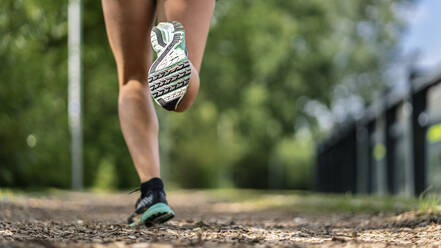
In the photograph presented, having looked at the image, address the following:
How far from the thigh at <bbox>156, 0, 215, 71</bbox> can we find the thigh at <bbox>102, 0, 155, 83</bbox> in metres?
0.09

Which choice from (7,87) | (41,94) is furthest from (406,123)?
(41,94)

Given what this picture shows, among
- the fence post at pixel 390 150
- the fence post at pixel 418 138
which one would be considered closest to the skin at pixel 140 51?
the fence post at pixel 418 138

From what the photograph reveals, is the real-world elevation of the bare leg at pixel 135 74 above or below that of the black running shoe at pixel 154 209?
above

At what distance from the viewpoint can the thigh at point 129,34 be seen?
266 centimetres

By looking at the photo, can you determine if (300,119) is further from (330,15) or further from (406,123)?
(406,123)

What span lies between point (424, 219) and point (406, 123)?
3464 mm

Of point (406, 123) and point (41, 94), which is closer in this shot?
point (406, 123)

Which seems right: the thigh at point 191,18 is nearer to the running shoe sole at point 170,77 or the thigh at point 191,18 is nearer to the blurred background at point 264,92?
the running shoe sole at point 170,77

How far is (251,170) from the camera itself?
85.8ft

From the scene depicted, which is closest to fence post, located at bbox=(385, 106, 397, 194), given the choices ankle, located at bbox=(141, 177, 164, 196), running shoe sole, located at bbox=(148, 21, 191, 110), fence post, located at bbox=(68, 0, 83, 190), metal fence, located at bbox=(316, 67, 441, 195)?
metal fence, located at bbox=(316, 67, 441, 195)

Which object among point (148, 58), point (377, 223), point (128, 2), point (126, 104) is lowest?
point (377, 223)

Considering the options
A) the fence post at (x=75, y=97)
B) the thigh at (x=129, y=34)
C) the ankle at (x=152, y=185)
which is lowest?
the ankle at (x=152, y=185)

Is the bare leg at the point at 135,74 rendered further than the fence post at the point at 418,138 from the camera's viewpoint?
No

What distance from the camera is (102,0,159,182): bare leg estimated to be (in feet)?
8.52
